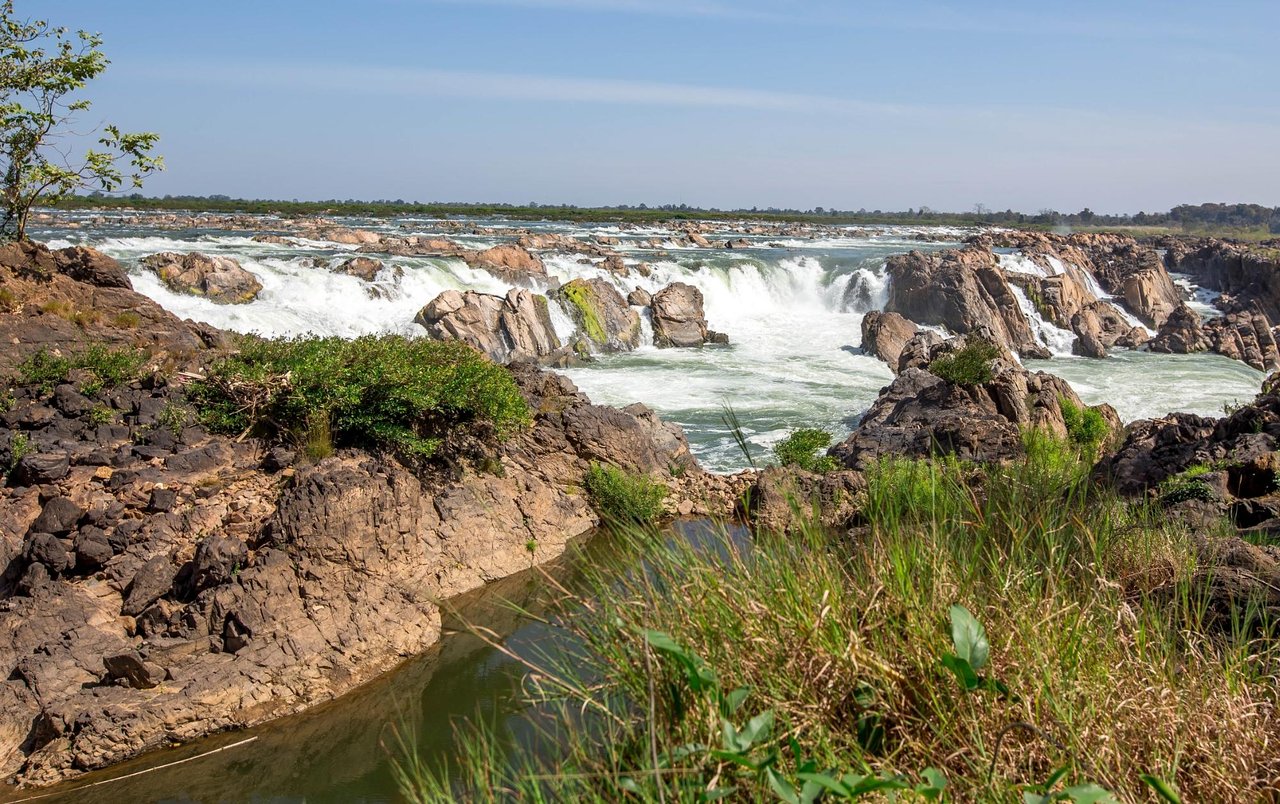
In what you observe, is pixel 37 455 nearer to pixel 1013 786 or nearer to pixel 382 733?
pixel 382 733

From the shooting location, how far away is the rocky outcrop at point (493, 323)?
83.6 ft

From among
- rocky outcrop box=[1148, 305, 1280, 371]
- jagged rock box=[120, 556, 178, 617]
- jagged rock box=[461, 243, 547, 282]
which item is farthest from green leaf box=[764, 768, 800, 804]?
rocky outcrop box=[1148, 305, 1280, 371]

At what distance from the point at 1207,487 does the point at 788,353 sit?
2066 cm

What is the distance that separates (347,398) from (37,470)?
121 inches

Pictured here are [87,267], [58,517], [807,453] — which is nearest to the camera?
[58,517]

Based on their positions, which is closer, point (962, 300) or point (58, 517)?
point (58, 517)

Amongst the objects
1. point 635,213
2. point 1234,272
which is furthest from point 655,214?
point 1234,272

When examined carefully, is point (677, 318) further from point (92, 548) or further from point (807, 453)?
point (92, 548)

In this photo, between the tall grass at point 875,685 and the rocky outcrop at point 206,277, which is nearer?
the tall grass at point 875,685

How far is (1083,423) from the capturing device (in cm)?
1642

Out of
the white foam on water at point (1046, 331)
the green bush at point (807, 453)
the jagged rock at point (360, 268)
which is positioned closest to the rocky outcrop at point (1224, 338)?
the white foam on water at point (1046, 331)

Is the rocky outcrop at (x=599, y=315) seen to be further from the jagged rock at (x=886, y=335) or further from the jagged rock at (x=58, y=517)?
the jagged rock at (x=58, y=517)

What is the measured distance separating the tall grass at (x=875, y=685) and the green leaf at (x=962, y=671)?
15 centimetres

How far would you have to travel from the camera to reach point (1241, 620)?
199 inches
